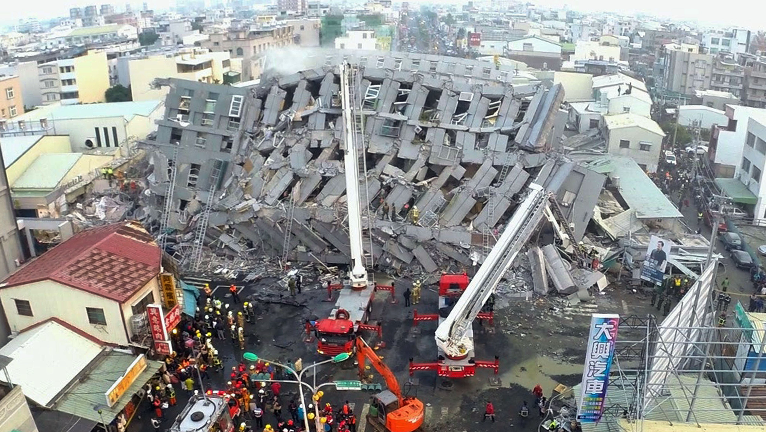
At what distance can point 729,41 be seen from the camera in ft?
353

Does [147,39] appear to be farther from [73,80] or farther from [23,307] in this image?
[23,307]

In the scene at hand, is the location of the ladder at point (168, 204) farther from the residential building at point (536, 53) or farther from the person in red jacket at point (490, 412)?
the residential building at point (536, 53)

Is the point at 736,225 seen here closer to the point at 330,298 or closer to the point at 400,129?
the point at 400,129

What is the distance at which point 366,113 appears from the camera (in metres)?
36.5

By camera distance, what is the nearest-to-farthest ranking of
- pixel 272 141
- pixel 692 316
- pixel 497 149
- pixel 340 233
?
pixel 692 316
pixel 340 233
pixel 497 149
pixel 272 141

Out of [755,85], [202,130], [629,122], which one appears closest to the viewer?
[202,130]

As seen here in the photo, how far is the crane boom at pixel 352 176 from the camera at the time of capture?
26.4 metres

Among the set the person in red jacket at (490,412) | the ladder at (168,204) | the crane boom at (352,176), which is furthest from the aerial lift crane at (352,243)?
the ladder at (168,204)

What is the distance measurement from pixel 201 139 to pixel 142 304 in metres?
18.0

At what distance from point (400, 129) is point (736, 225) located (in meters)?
21.2

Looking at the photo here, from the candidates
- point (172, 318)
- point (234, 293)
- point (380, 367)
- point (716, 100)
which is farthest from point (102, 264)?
point (716, 100)

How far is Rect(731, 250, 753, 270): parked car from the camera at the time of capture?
33156 millimetres

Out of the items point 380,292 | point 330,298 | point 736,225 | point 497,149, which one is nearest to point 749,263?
point 736,225

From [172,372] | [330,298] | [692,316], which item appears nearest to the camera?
[692,316]
